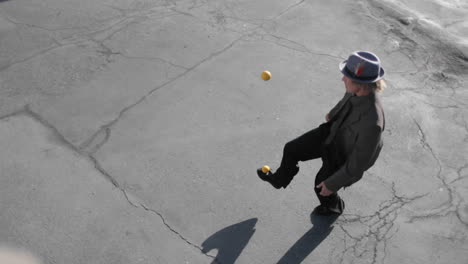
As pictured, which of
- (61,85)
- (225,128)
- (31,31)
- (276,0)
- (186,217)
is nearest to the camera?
(186,217)

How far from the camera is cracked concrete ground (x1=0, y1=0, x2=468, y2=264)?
4254mm

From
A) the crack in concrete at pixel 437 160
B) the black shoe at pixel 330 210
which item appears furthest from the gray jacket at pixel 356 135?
the crack in concrete at pixel 437 160

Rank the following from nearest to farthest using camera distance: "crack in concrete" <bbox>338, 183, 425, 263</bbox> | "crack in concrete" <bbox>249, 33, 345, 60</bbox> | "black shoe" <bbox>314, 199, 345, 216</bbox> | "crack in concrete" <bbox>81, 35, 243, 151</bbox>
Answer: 1. "crack in concrete" <bbox>338, 183, 425, 263</bbox>
2. "black shoe" <bbox>314, 199, 345, 216</bbox>
3. "crack in concrete" <bbox>81, 35, 243, 151</bbox>
4. "crack in concrete" <bbox>249, 33, 345, 60</bbox>

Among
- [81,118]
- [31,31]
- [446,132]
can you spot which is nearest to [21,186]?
[81,118]

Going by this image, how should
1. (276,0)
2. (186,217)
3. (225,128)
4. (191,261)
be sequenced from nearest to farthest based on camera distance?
(191,261) < (186,217) < (225,128) < (276,0)

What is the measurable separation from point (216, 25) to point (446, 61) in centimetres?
420

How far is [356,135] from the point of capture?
351 centimetres

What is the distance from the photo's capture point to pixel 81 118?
223 inches

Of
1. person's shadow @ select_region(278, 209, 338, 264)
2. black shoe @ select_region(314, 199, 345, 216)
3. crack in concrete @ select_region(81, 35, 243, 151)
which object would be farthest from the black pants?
crack in concrete @ select_region(81, 35, 243, 151)

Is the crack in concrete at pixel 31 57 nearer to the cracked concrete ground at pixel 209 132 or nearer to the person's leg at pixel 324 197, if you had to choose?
the cracked concrete ground at pixel 209 132

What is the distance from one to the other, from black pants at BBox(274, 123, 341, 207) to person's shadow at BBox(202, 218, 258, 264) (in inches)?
27.1

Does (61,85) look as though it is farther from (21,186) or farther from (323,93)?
(323,93)

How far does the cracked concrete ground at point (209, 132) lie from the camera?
4.25 meters

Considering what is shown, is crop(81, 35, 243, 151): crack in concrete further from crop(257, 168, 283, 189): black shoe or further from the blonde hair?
the blonde hair
